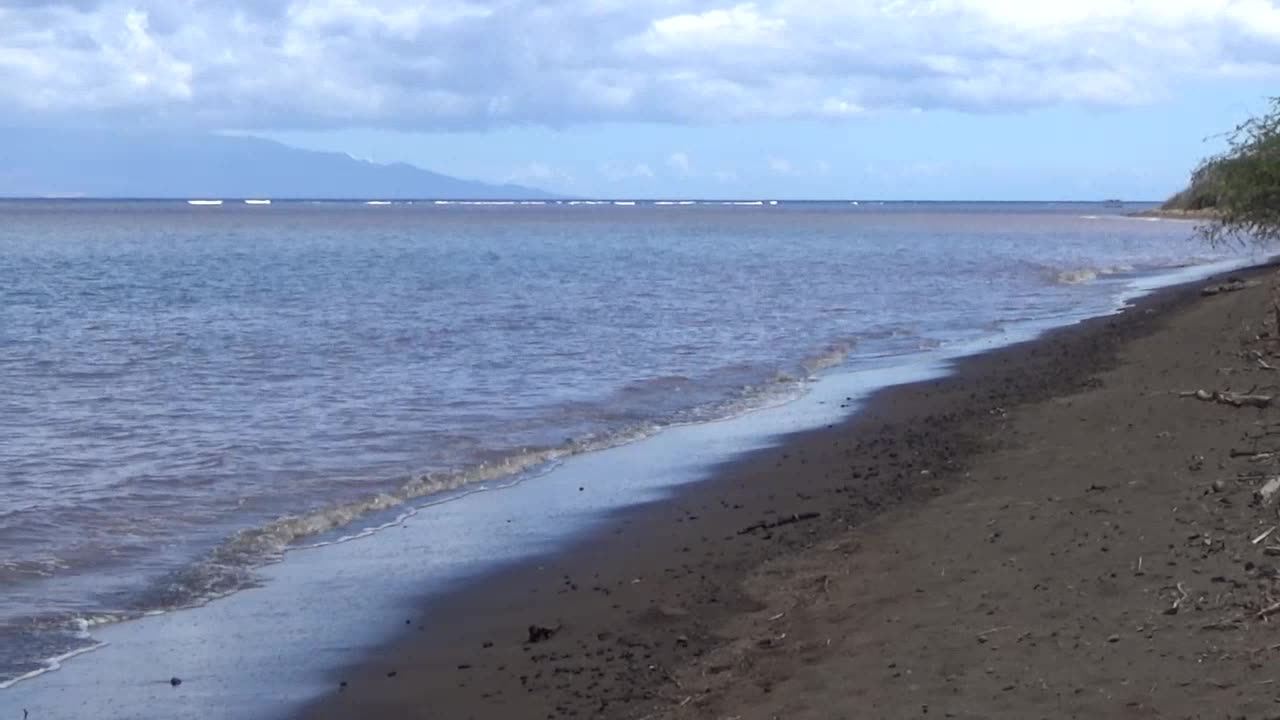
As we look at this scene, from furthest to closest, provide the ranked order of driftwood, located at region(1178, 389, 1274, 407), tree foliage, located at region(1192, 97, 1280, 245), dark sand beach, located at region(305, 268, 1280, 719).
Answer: tree foliage, located at region(1192, 97, 1280, 245) < driftwood, located at region(1178, 389, 1274, 407) < dark sand beach, located at region(305, 268, 1280, 719)

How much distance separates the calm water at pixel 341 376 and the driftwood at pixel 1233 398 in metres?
6.43

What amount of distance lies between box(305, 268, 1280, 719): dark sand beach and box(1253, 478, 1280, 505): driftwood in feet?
0.41

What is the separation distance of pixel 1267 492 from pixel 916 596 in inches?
82.2

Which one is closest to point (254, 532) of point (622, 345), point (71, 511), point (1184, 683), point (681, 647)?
point (71, 511)

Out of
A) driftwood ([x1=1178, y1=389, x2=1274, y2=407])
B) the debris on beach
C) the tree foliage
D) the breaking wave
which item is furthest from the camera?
the tree foliage

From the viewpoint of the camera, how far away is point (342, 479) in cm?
1553

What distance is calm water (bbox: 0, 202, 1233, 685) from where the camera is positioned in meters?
13.1

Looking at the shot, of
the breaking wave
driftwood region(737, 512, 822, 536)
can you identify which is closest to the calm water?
the breaking wave

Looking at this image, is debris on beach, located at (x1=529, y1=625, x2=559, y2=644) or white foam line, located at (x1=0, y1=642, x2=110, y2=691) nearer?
white foam line, located at (x1=0, y1=642, x2=110, y2=691)

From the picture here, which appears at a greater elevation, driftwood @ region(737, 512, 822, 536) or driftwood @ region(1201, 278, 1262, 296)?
driftwood @ region(1201, 278, 1262, 296)

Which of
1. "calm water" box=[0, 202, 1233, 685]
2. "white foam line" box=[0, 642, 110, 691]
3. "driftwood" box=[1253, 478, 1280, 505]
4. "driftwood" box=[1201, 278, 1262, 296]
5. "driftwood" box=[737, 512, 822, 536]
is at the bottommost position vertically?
"calm water" box=[0, 202, 1233, 685]

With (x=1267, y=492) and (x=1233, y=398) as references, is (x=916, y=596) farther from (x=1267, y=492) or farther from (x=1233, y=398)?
(x=1233, y=398)

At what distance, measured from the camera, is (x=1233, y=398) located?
43.7 ft

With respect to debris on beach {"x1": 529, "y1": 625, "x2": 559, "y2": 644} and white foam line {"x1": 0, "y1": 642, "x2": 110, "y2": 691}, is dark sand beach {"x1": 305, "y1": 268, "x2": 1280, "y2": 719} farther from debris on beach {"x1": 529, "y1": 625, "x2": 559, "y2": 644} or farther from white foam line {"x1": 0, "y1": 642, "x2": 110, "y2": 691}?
white foam line {"x1": 0, "y1": 642, "x2": 110, "y2": 691}
